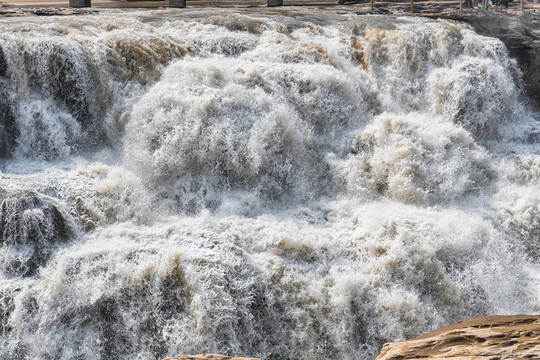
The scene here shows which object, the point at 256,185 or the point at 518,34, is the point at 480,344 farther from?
the point at 518,34

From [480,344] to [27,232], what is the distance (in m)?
4.92

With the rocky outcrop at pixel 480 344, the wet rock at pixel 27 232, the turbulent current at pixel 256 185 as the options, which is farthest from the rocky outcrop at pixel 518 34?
the wet rock at pixel 27 232

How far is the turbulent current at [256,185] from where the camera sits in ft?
21.6

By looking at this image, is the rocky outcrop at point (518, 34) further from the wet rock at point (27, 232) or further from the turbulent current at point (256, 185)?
the wet rock at point (27, 232)

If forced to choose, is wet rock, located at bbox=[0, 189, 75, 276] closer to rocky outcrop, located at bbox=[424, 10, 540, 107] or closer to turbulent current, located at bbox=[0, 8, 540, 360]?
turbulent current, located at bbox=[0, 8, 540, 360]

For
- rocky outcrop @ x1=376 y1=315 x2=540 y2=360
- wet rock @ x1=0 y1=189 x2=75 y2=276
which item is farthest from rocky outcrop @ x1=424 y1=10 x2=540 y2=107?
wet rock @ x1=0 y1=189 x2=75 y2=276

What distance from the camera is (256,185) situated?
8.89m

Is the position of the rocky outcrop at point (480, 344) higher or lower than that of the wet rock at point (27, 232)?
higher

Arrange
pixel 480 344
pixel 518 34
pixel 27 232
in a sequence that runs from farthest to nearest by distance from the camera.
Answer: pixel 518 34, pixel 27 232, pixel 480 344

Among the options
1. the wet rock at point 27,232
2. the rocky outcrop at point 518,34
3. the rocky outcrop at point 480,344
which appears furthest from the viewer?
the rocky outcrop at point 518,34

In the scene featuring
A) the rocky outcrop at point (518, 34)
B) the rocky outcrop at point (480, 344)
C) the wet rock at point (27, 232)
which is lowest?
the wet rock at point (27, 232)

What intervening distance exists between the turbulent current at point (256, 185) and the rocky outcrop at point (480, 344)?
2592mm

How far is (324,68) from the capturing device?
33.6 feet

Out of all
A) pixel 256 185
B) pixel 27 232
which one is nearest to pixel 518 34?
pixel 256 185
